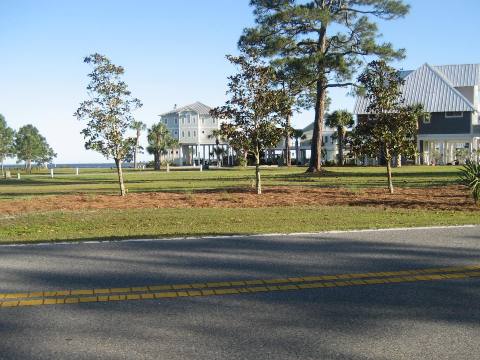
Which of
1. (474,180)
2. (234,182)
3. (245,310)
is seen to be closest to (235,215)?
(474,180)

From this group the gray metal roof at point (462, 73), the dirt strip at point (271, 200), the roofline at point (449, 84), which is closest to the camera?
the dirt strip at point (271, 200)

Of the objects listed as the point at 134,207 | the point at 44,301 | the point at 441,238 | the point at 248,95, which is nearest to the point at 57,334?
the point at 44,301

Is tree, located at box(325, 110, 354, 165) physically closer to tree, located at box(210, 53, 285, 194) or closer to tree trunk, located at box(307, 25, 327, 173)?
tree trunk, located at box(307, 25, 327, 173)

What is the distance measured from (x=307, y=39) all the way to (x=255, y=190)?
19.9 m

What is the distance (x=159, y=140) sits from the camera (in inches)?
2997

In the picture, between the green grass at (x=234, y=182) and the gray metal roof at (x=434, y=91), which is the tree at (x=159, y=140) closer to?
the gray metal roof at (x=434, y=91)

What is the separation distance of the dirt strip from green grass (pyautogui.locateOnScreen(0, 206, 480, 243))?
57.8 inches

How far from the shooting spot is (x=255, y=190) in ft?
74.3

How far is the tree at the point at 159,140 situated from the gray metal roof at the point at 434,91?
31.0 m

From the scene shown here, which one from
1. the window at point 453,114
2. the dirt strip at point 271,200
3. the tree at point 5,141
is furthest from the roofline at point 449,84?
the tree at point 5,141

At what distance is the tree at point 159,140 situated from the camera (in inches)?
2967

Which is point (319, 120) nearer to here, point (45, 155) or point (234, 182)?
point (234, 182)

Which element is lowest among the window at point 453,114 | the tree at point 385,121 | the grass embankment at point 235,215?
the grass embankment at point 235,215

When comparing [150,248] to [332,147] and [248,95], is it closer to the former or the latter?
[248,95]
